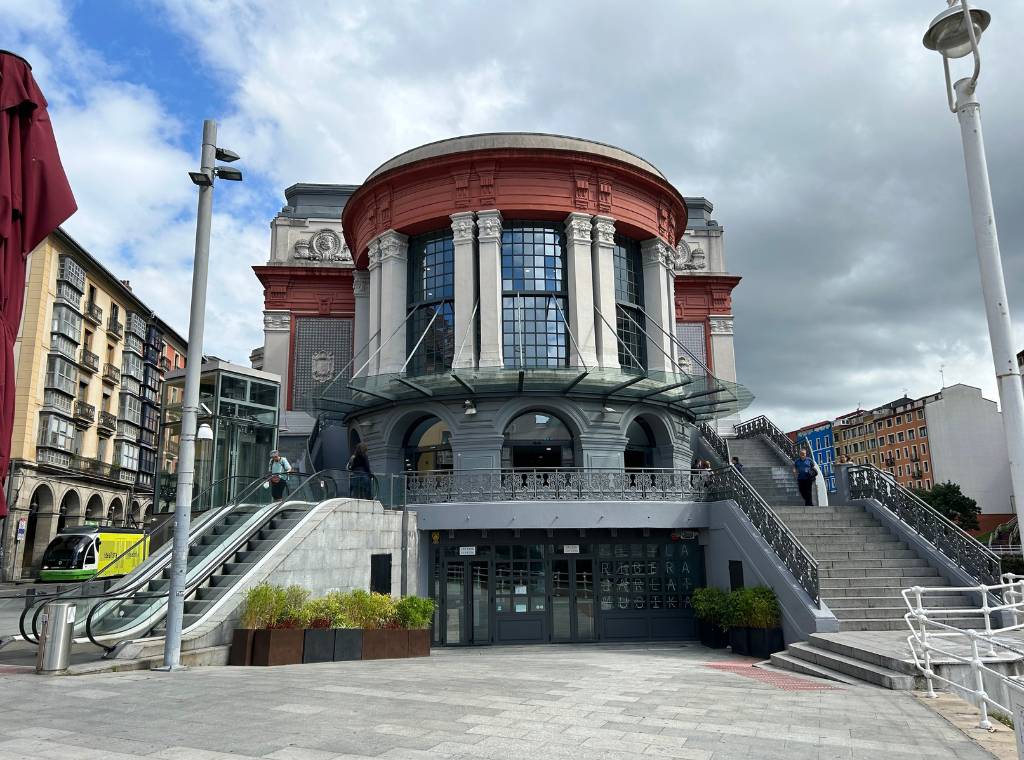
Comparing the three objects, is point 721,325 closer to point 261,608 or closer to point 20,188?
point 261,608

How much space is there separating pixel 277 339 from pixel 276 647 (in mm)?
21962

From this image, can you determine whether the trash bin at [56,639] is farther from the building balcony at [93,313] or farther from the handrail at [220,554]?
the building balcony at [93,313]

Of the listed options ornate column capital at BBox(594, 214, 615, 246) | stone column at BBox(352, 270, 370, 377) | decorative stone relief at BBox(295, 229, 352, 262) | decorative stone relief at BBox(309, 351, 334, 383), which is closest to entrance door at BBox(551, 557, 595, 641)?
ornate column capital at BBox(594, 214, 615, 246)

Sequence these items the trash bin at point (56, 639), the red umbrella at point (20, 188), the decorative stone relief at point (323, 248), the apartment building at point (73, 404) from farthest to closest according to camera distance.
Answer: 1. the apartment building at point (73, 404)
2. the decorative stone relief at point (323, 248)
3. the trash bin at point (56, 639)
4. the red umbrella at point (20, 188)

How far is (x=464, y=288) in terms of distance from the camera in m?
22.8

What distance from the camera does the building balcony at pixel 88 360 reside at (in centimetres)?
4944

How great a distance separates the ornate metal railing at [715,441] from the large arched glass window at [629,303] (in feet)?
15.2

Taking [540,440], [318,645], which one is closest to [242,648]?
[318,645]

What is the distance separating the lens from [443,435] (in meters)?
22.7

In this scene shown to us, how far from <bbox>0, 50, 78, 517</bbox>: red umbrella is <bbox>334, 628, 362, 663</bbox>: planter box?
26.5 feet

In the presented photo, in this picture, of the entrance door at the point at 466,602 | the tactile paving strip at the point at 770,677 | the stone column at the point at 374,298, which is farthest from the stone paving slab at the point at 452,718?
the stone column at the point at 374,298

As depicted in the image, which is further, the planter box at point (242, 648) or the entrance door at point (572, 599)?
the entrance door at point (572, 599)

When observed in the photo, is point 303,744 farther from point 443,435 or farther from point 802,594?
point 443,435

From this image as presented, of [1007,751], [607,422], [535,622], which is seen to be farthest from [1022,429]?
[607,422]
